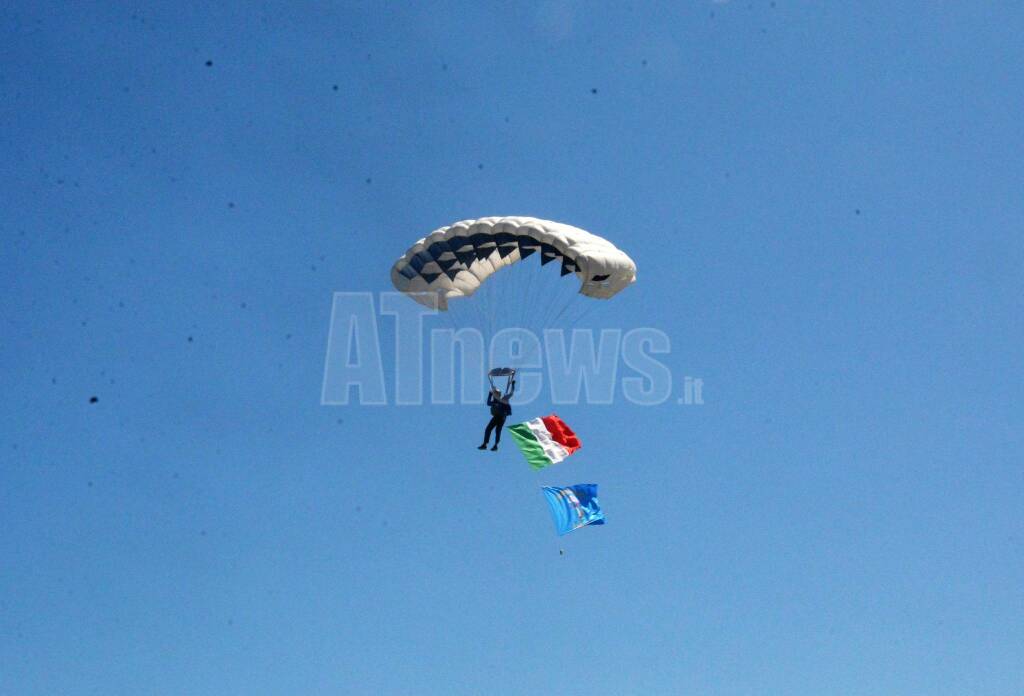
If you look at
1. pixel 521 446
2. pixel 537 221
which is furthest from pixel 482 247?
pixel 521 446

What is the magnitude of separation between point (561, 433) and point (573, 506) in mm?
2095

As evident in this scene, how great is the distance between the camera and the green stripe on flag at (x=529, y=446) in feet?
92.5

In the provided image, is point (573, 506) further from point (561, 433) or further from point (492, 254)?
point (492, 254)

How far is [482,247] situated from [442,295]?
2.38 meters

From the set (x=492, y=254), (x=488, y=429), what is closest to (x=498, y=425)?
(x=488, y=429)

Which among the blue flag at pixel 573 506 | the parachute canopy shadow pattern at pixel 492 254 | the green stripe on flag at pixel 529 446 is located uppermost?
the parachute canopy shadow pattern at pixel 492 254

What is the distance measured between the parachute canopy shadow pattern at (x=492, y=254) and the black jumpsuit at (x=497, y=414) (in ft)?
10.2

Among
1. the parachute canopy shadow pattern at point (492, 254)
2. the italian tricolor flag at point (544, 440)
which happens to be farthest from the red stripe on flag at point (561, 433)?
the parachute canopy shadow pattern at point (492, 254)

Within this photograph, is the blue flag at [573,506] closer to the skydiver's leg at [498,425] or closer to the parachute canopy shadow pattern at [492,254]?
the skydiver's leg at [498,425]

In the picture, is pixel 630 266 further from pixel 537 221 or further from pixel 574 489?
pixel 574 489

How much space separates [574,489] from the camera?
28.4m

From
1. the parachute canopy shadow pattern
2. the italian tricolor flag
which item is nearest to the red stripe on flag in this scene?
the italian tricolor flag

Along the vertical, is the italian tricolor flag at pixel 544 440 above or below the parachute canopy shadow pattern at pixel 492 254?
below

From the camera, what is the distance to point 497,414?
26.8 metres
